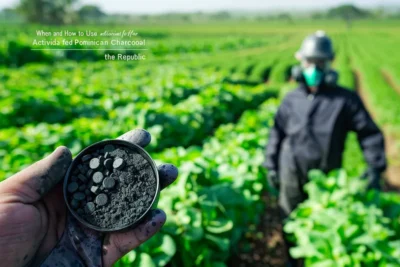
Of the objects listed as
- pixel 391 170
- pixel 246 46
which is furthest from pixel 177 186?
pixel 246 46

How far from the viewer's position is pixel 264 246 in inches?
163

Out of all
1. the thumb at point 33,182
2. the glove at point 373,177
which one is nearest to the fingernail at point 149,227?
the thumb at point 33,182

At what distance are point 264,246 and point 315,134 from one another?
5.55 ft

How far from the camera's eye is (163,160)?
329cm

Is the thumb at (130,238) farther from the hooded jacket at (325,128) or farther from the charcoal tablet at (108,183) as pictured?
the hooded jacket at (325,128)

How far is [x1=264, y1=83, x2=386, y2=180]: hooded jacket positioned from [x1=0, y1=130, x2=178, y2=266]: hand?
6.49ft

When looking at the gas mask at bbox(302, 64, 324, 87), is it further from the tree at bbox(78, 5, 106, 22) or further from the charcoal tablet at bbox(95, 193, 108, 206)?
the tree at bbox(78, 5, 106, 22)

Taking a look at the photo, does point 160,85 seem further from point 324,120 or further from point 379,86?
point 379,86

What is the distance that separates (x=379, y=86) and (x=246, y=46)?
24.3 meters

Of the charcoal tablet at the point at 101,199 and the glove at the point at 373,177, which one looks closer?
the charcoal tablet at the point at 101,199

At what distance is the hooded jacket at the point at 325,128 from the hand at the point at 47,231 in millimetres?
1979

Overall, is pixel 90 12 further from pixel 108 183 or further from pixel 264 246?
pixel 108 183

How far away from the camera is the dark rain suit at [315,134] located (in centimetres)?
312

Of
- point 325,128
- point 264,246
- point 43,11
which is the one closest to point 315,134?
point 325,128
